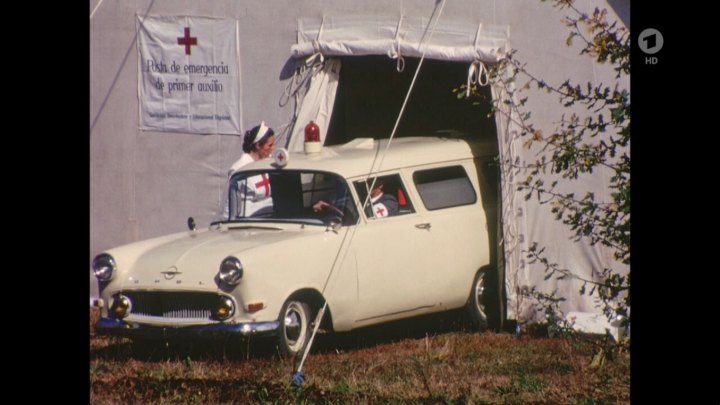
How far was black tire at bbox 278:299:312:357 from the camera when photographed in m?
7.00

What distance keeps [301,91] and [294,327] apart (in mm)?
2430

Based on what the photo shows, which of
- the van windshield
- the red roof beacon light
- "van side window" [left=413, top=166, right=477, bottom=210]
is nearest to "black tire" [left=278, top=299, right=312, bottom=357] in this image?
the van windshield

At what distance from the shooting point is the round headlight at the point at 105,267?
723cm

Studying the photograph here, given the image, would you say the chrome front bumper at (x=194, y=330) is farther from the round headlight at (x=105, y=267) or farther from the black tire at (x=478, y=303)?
the black tire at (x=478, y=303)

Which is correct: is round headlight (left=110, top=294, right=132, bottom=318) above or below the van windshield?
below

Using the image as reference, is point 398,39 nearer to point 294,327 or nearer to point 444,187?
point 444,187

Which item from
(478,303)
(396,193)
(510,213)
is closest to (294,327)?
(396,193)

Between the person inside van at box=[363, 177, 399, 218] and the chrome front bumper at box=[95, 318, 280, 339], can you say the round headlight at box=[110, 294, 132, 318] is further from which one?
the person inside van at box=[363, 177, 399, 218]

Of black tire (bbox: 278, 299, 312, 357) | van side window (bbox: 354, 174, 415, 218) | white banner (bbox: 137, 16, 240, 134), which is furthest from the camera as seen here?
white banner (bbox: 137, 16, 240, 134)

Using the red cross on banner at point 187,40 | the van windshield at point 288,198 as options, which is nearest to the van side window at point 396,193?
the van windshield at point 288,198

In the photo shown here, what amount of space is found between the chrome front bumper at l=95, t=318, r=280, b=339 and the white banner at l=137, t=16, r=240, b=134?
2444 millimetres
